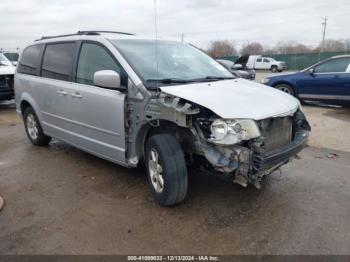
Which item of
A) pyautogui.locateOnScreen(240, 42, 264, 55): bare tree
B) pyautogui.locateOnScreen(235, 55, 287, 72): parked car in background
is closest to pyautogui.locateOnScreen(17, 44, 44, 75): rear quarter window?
pyautogui.locateOnScreen(235, 55, 287, 72): parked car in background

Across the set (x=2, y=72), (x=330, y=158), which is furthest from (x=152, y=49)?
(x=2, y=72)

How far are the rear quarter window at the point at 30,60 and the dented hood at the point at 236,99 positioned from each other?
124 inches

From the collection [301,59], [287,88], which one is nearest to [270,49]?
[301,59]

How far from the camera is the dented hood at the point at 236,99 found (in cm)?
335

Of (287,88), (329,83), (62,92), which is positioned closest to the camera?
(62,92)

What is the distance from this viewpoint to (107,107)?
4.25 m

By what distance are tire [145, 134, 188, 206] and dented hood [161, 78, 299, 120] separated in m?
0.51

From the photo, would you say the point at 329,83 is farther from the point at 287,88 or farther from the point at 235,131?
the point at 235,131

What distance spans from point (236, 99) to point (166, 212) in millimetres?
1356

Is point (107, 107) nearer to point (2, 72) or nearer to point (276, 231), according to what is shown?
point (276, 231)

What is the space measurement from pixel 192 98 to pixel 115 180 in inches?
71.4

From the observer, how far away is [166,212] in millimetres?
3756

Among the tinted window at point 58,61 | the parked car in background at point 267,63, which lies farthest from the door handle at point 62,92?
the parked car in background at point 267,63

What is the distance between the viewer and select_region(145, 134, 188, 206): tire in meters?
3.58
